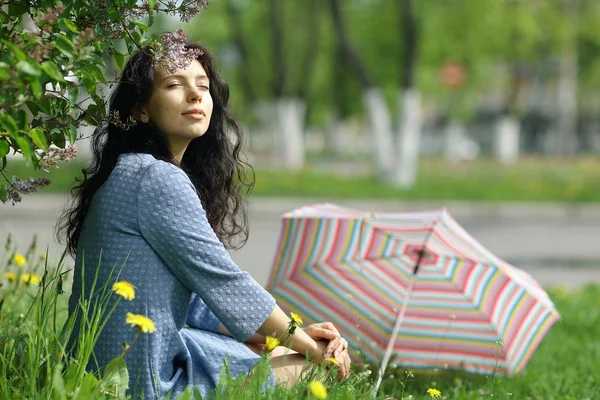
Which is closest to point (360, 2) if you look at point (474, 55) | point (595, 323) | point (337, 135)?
point (474, 55)

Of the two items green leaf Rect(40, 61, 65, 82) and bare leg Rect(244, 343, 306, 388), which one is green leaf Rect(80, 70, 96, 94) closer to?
green leaf Rect(40, 61, 65, 82)

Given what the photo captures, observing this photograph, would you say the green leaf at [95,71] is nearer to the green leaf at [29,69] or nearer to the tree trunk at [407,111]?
the green leaf at [29,69]

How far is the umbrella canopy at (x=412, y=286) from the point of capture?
3.88m

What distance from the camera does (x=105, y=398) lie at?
250 cm

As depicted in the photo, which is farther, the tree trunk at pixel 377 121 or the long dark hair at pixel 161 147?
the tree trunk at pixel 377 121

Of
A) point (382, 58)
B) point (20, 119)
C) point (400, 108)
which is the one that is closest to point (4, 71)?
point (20, 119)

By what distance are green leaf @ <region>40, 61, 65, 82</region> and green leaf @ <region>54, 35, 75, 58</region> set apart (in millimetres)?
43

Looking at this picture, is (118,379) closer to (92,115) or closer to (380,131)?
(92,115)

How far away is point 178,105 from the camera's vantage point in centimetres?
289

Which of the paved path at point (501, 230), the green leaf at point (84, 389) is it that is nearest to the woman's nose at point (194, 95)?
the green leaf at point (84, 389)

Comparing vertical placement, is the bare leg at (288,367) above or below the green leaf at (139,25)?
below

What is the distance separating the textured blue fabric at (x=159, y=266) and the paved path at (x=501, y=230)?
4.39 m

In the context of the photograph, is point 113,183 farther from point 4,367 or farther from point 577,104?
point 577,104

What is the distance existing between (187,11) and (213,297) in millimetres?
841
